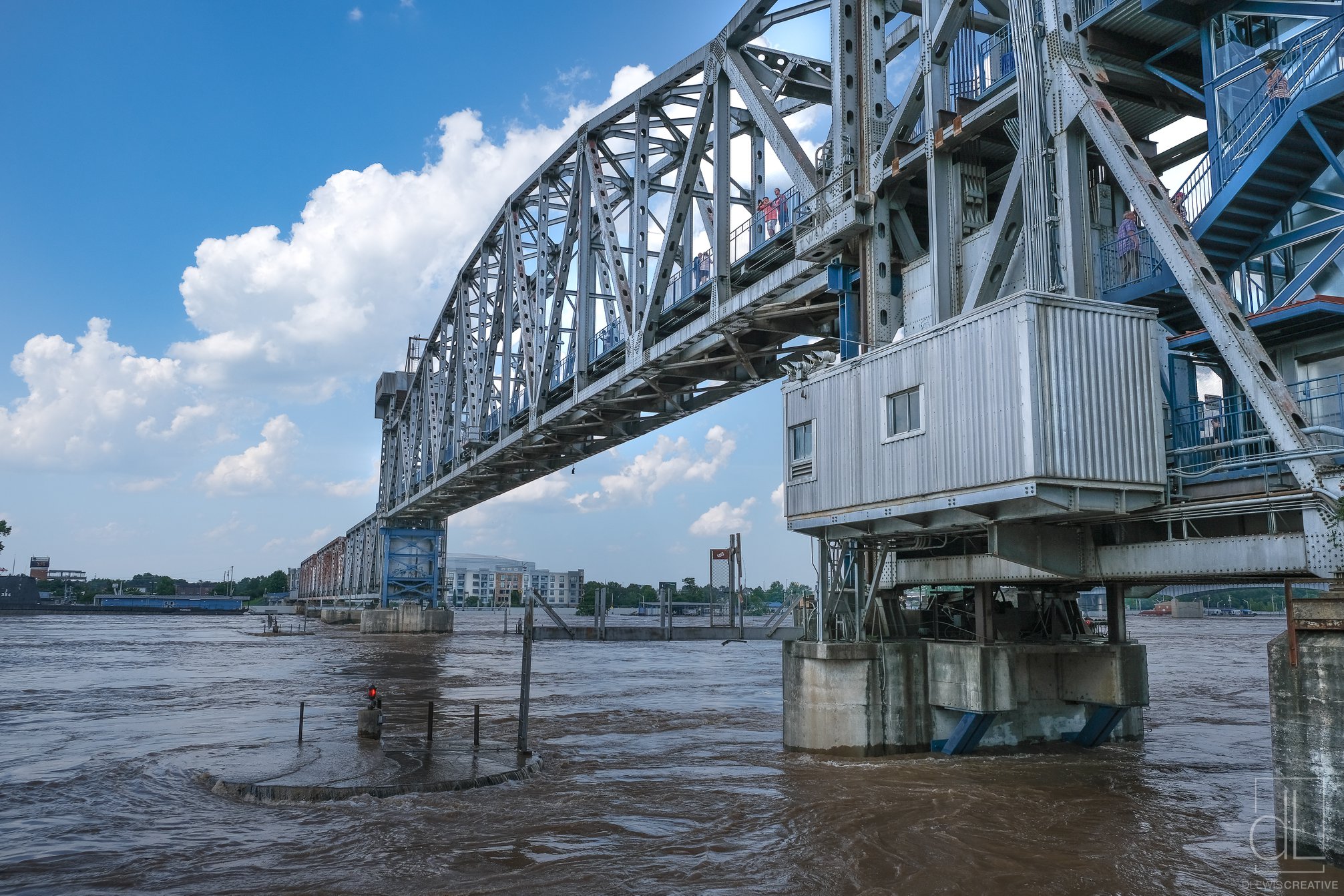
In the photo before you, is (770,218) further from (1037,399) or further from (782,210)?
(1037,399)

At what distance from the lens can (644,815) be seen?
18.1 metres

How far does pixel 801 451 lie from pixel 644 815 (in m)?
9.50

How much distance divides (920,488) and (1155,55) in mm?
10278

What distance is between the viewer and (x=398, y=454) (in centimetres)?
11512

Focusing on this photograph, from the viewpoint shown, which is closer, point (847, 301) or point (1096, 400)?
point (1096, 400)

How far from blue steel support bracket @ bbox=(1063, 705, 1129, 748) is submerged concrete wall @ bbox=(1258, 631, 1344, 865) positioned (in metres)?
10.1

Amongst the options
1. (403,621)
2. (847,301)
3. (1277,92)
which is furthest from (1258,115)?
(403,621)

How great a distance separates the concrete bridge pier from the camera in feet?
41.1

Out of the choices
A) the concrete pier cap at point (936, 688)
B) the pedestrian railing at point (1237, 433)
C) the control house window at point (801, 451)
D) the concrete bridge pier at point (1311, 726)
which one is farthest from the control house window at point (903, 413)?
the concrete bridge pier at point (1311, 726)

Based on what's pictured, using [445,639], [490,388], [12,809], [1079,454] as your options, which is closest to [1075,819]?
[1079,454]

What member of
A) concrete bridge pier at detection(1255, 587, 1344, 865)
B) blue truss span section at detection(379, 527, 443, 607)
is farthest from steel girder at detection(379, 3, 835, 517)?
blue truss span section at detection(379, 527, 443, 607)

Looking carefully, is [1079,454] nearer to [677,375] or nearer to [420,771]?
[420,771]

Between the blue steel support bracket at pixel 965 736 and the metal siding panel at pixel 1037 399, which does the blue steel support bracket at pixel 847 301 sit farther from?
the blue steel support bracket at pixel 965 736

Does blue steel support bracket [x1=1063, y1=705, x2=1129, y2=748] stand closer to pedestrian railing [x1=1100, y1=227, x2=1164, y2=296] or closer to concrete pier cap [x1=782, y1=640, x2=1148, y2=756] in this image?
concrete pier cap [x1=782, y1=640, x2=1148, y2=756]
